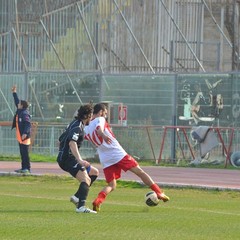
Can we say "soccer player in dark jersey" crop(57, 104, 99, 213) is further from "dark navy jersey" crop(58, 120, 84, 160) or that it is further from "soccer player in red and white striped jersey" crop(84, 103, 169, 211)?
"soccer player in red and white striped jersey" crop(84, 103, 169, 211)

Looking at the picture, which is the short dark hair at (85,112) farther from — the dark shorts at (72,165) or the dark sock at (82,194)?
the dark sock at (82,194)

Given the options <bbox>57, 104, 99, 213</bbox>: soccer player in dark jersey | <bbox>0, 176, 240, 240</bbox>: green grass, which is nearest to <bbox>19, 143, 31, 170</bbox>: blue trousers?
<bbox>0, 176, 240, 240</bbox>: green grass

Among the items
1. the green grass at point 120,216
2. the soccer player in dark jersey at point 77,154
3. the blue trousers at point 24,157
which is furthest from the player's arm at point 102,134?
the blue trousers at point 24,157

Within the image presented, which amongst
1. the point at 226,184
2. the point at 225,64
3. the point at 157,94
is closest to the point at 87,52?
the point at 157,94

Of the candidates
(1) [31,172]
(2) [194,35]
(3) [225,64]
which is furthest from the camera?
(3) [225,64]

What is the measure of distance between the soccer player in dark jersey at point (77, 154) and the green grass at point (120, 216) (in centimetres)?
28

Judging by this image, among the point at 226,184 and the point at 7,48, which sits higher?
the point at 7,48

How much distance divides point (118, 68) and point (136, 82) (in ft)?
10.0

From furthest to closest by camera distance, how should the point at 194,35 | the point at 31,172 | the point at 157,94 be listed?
1. the point at 194,35
2. the point at 157,94
3. the point at 31,172

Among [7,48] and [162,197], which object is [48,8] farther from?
[162,197]

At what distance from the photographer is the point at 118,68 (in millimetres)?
38125

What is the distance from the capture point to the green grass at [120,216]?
528 inches

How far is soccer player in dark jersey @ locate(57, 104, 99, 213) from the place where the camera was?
1686 centimetres

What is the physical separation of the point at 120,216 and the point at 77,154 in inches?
53.2
